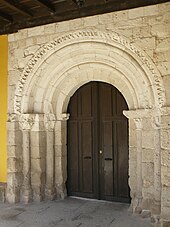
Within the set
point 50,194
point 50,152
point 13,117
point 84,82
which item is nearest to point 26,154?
point 50,152

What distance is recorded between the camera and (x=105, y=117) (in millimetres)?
4020

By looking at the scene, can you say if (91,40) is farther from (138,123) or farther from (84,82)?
(138,123)

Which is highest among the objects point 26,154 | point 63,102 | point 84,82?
point 84,82

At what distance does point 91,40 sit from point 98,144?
64.1 inches

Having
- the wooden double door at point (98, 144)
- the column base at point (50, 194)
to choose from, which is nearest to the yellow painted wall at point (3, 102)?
the column base at point (50, 194)

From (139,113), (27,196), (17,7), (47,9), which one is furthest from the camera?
(27,196)

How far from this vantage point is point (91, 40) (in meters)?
3.54

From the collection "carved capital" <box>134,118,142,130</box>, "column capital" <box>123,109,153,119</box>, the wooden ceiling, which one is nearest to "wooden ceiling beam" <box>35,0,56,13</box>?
the wooden ceiling

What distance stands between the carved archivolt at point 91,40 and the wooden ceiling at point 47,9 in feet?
0.96

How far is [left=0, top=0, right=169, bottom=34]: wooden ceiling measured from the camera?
11.0 ft

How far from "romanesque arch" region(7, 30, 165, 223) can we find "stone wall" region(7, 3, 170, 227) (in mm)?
13

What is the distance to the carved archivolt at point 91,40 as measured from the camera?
3145 millimetres

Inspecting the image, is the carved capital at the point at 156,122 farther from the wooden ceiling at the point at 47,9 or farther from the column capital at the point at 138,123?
the wooden ceiling at the point at 47,9

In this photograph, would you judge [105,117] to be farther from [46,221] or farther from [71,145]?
[46,221]
